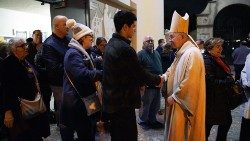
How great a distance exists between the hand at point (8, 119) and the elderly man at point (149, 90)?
3319mm

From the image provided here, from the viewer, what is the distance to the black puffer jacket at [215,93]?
4434 mm

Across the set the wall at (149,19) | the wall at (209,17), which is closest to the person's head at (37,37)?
the wall at (149,19)

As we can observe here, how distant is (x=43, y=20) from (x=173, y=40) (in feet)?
36.4

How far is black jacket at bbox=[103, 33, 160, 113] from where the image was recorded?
10.7 feet

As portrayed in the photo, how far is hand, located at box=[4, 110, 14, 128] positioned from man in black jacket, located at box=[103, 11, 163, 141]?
117 cm

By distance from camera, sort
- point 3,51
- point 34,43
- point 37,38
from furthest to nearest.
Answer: point 37,38 → point 34,43 → point 3,51

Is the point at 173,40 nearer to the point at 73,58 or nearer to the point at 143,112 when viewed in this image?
the point at 73,58

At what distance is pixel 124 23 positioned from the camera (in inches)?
132

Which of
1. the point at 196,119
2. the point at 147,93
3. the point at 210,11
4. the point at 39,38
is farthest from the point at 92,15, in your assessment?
the point at 210,11

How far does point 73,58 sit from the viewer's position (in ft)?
11.8

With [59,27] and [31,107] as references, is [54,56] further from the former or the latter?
[31,107]

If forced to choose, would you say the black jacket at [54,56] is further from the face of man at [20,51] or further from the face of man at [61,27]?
the face of man at [20,51]

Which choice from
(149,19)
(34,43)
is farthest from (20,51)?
(149,19)

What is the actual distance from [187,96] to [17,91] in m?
2.01
